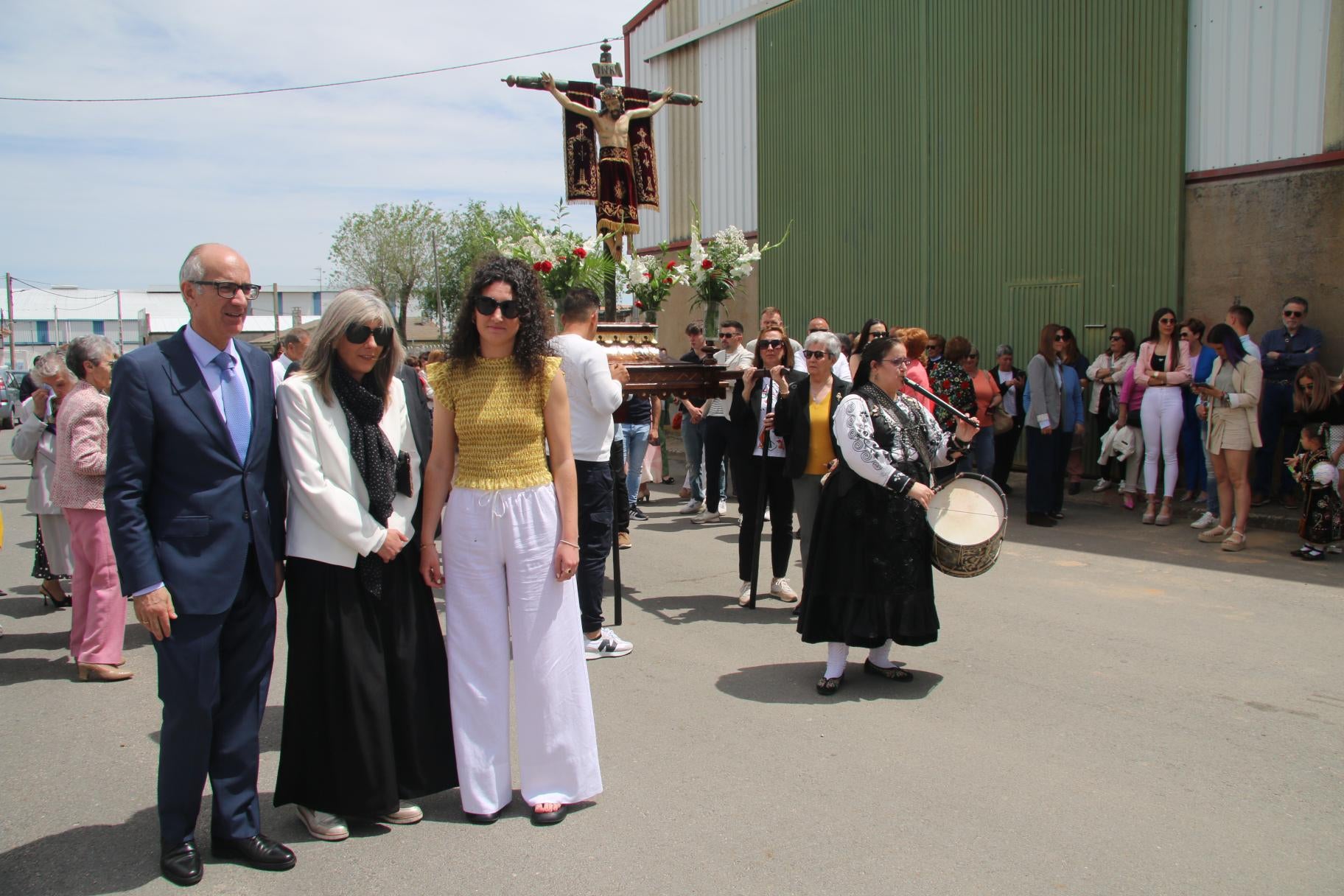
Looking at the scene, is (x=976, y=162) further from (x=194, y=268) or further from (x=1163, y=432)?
(x=194, y=268)

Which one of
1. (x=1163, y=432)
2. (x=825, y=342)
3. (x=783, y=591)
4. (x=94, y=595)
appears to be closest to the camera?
(x=94, y=595)

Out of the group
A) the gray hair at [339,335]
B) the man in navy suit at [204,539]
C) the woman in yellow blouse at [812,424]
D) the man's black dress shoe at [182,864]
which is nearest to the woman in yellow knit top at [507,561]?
the gray hair at [339,335]

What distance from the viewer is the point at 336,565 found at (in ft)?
12.1

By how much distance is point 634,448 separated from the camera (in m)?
10.5

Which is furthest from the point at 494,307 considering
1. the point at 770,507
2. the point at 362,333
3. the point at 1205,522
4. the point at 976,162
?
the point at 976,162

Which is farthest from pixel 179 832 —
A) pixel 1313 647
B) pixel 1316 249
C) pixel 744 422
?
pixel 1316 249

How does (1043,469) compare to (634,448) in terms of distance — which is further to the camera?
(634,448)

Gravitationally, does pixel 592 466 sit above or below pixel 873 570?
above

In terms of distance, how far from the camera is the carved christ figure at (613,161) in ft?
31.7

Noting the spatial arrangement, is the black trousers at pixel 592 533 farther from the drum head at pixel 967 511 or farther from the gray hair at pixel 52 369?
the gray hair at pixel 52 369

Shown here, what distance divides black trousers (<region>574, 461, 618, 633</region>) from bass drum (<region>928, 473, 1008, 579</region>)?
1891mm

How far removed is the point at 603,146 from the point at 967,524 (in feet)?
19.6

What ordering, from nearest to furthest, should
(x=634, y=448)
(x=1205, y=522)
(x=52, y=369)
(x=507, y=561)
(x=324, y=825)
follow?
(x=324, y=825), (x=507, y=561), (x=52, y=369), (x=1205, y=522), (x=634, y=448)

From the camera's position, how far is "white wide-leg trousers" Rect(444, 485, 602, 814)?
12.7 feet
